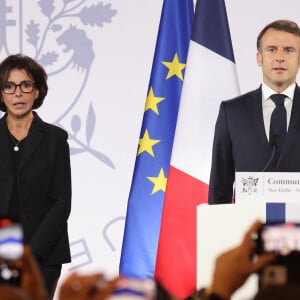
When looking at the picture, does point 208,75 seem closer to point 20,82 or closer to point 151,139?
point 151,139

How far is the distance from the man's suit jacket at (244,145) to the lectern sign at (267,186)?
1.91 ft

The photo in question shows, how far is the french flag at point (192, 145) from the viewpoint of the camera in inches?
170

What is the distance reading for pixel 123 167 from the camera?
5191 millimetres

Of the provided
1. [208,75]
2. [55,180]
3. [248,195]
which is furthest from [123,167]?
Answer: [248,195]

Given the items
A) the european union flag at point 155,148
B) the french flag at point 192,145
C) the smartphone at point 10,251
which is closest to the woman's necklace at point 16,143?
the french flag at point 192,145

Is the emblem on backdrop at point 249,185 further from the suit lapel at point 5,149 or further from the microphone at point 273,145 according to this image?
the suit lapel at point 5,149

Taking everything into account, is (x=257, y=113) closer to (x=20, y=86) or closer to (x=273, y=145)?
(x=273, y=145)

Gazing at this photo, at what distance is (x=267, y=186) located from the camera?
2807 mm

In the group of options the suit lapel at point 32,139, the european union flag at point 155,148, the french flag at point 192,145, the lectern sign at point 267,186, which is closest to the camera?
the lectern sign at point 267,186

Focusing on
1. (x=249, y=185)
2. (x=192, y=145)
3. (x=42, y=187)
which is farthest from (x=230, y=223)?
(x=192, y=145)

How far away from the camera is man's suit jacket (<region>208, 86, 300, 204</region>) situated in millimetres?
3428

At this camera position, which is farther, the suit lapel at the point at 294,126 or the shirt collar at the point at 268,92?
the shirt collar at the point at 268,92

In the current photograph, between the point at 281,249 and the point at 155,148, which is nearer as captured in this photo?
the point at 281,249

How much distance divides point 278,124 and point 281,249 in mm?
2379
